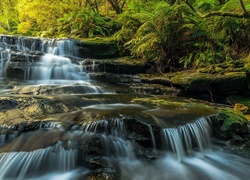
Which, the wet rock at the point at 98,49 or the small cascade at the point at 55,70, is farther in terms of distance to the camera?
the wet rock at the point at 98,49

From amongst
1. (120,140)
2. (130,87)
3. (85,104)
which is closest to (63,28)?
Answer: (130,87)

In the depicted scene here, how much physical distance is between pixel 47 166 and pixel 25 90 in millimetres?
3783

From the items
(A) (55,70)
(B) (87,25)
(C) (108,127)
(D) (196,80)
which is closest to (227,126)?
(D) (196,80)

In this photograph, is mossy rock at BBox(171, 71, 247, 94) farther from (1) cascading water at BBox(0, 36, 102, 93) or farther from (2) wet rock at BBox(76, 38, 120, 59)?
(2) wet rock at BBox(76, 38, 120, 59)

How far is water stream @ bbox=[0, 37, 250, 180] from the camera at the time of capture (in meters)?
3.59

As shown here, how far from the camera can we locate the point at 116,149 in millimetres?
4043

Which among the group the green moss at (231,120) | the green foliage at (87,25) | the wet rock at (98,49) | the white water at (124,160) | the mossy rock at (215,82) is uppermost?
the green foliage at (87,25)

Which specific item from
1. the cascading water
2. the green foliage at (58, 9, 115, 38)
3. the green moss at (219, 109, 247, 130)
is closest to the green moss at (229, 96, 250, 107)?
the green moss at (219, 109, 247, 130)

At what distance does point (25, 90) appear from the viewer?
22.4 ft

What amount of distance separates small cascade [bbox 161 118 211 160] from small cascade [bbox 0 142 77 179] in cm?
174

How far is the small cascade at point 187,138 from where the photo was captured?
173 inches

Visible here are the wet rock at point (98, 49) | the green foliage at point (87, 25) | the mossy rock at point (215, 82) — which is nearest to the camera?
the mossy rock at point (215, 82)

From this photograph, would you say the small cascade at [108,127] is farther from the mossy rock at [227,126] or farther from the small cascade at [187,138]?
Result: the mossy rock at [227,126]

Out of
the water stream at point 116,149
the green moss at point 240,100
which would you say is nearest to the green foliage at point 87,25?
the green moss at point 240,100
